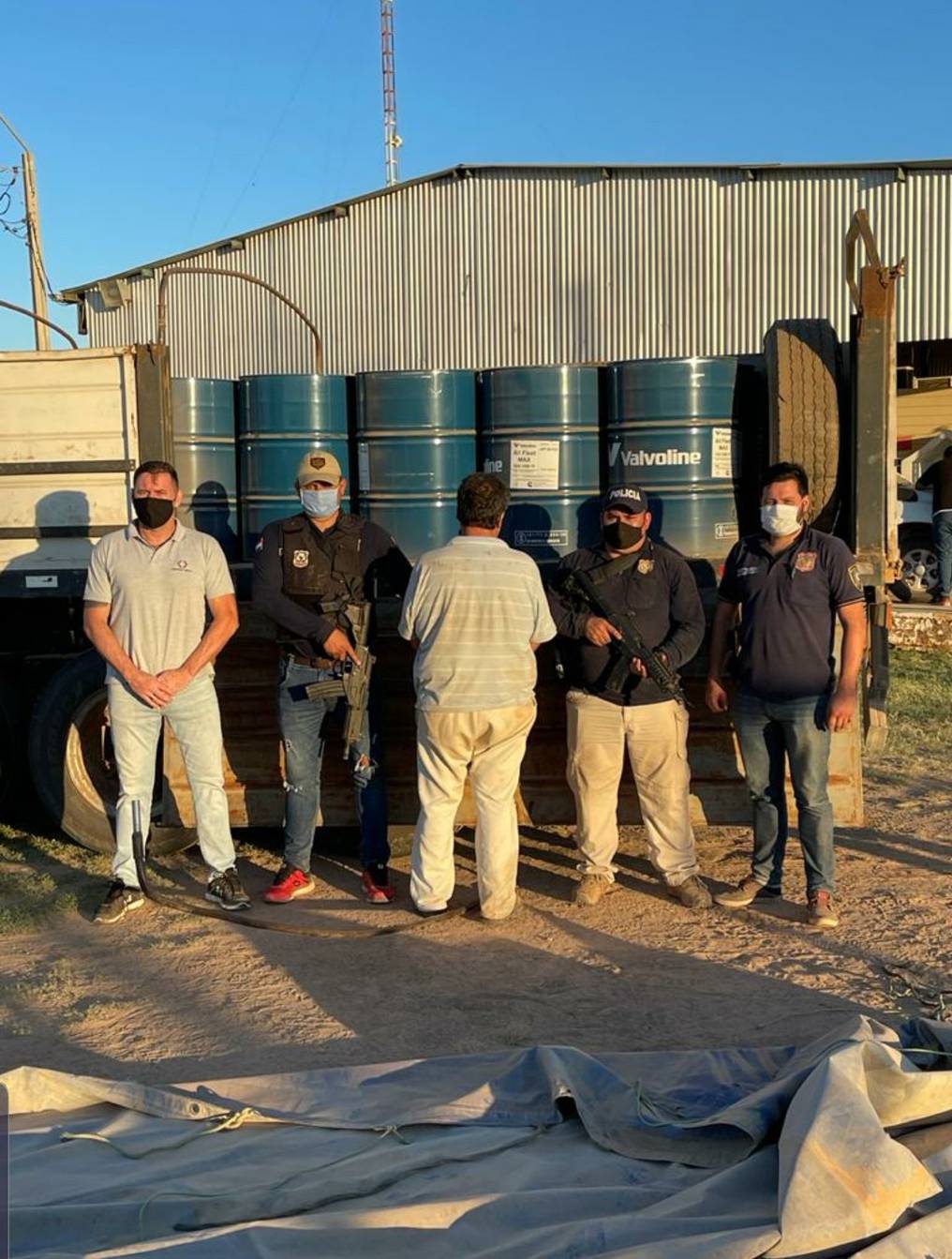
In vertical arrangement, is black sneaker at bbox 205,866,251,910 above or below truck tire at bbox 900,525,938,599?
below

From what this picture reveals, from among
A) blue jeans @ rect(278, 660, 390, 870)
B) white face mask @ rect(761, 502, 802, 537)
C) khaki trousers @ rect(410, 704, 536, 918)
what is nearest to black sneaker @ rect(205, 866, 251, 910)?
blue jeans @ rect(278, 660, 390, 870)

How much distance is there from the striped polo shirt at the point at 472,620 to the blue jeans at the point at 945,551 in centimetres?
1011

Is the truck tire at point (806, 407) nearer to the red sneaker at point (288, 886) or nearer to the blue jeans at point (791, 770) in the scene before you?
the blue jeans at point (791, 770)

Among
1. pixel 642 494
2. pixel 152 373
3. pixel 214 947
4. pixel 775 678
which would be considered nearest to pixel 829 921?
pixel 775 678

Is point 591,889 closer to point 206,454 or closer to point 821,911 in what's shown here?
point 821,911

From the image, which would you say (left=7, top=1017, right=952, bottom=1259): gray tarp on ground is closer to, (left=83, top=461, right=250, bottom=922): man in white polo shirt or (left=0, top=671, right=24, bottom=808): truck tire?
(left=83, top=461, right=250, bottom=922): man in white polo shirt

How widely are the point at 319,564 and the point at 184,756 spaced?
41.3 inches

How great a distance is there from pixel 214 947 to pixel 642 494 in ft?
8.53

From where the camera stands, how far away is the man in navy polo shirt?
5328mm

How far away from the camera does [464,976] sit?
4.96 m

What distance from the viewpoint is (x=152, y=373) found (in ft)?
20.6

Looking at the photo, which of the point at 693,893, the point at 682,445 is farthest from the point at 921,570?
the point at 693,893

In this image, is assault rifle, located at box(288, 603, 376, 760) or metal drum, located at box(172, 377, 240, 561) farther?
metal drum, located at box(172, 377, 240, 561)

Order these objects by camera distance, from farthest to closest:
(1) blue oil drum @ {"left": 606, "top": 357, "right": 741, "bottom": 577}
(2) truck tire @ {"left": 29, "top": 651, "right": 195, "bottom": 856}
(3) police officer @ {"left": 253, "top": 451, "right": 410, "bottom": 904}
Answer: (2) truck tire @ {"left": 29, "top": 651, "right": 195, "bottom": 856}, (1) blue oil drum @ {"left": 606, "top": 357, "right": 741, "bottom": 577}, (3) police officer @ {"left": 253, "top": 451, "right": 410, "bottom": 904}
